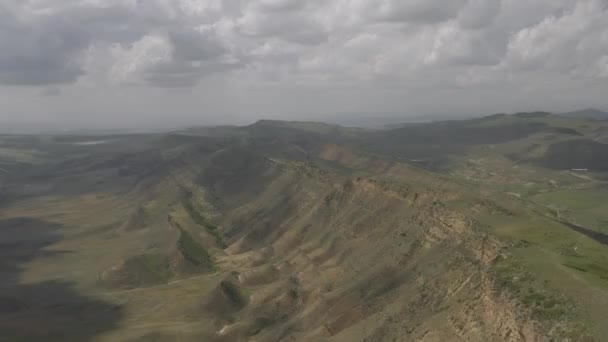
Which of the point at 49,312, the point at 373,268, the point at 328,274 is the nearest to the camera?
the point at 373,268

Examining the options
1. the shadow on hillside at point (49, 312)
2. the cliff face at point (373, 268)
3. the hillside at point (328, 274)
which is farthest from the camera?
the shadow on hillside at point (49, 312)

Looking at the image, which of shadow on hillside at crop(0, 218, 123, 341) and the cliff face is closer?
the cliff face

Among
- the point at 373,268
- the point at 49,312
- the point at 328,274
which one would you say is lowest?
the point at 49,312

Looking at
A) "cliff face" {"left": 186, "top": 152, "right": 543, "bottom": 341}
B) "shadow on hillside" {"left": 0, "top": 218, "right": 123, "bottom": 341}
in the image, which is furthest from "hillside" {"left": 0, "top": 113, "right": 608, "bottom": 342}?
"shadow on hillside" {"left": 0, "top": 218, "right": 123, "bottom": 341}

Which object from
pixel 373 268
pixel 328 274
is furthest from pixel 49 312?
pixel 373 268

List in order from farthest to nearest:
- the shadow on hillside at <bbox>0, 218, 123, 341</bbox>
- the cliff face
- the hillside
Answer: the shadow on hillside at <bbox>0, 218, 123, 341</bbox> < the cliff face < the hillside

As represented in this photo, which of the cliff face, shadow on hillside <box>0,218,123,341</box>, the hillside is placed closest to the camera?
the hillside

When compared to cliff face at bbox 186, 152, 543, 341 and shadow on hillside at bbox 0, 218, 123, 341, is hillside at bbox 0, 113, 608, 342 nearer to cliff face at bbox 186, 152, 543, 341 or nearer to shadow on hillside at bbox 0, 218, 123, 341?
cliff face at bbox 186, 152, 543, 341

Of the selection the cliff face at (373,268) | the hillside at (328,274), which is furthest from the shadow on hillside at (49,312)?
the cliff face at (373,268)

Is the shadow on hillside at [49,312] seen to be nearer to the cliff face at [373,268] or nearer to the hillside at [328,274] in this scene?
the hillside at [328,274]

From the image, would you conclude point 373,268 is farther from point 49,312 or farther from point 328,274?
point 49,312

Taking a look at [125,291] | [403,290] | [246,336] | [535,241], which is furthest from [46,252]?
[535,241]

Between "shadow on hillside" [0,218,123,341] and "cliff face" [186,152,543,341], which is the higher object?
"cliff face" [186,152,543,341]
